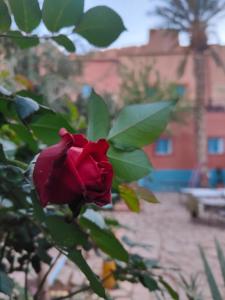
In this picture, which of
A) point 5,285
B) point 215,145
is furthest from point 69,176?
point 215,145

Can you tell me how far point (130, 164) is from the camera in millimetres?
370

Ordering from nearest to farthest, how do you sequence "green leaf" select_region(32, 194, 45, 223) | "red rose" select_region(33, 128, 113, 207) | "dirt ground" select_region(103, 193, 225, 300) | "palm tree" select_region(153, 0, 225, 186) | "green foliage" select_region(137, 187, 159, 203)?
"red rose" select_region(33, 128, 113, 207) < "green leaf" select_region(32, 194, 45, 223) < "green foliage" select_region(137, 187, 159, 203) < "dirt ground" select_region(103, 193, 225, 300) < "palm tree" select_region(153, 0, 225, 186)

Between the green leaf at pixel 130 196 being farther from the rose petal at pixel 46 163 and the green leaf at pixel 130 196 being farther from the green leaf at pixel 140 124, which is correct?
the rose petal at pixel 46 163

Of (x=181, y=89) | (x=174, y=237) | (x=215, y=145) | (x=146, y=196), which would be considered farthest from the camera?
(x=215, y=145)

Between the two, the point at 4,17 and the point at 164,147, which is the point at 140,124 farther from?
the point at 164,147

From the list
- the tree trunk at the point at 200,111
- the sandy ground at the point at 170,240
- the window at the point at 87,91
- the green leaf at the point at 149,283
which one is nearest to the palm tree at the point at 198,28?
the tree trunk at the point at 200,111

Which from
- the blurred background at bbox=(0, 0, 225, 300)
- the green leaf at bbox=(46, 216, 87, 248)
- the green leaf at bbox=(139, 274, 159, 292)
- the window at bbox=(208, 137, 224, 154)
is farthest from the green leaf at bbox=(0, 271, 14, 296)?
the window at bbox=(208, 137, 224, 154)

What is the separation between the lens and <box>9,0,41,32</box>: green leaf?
1.16 ft

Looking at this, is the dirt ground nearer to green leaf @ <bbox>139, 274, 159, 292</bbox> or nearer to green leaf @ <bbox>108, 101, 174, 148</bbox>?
green leaf @ <bbox>139, 274, 159, 292</bbox>

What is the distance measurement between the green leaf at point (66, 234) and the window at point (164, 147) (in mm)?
11375

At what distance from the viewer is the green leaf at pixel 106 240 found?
0.41 m

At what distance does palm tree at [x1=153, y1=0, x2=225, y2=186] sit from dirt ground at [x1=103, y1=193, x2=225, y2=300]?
128 inches

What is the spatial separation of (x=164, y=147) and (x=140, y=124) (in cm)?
1149

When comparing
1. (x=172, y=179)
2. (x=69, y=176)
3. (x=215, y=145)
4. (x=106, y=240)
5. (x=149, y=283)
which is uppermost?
(x=69, y=176)
